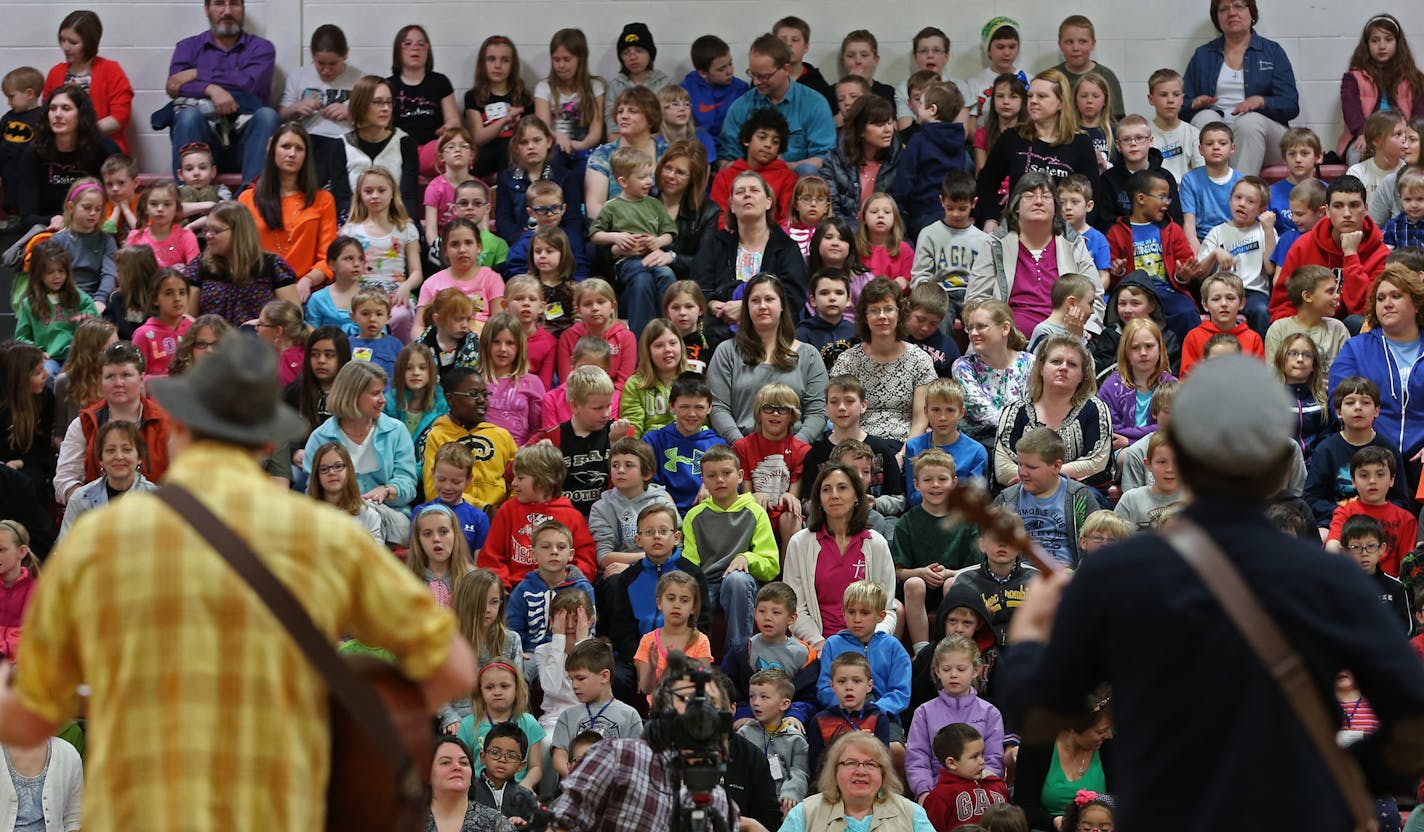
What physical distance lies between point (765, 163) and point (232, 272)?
11.3 ft

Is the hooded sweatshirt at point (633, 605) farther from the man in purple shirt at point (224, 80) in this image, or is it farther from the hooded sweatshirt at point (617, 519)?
the man in purple shirt at point (224, 80)

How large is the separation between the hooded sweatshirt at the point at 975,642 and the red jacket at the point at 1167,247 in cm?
394

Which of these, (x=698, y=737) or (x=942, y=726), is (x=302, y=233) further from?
(x=698, y=737)

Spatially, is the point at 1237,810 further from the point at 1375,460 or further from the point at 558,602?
the point at 1375,460

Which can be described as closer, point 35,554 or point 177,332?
point 35,554

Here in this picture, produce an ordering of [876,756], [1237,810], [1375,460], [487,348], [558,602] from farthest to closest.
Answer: [487,348]
[1375,460]
[558,602]
[876,756]
[1237,810]

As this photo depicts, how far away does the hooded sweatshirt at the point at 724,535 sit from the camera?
9.16 m

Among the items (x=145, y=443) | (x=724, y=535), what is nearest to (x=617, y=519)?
(x=724, y=535)

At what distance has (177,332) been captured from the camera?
35.6 ft

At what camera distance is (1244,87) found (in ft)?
45.3

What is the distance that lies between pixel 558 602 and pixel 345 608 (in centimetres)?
525

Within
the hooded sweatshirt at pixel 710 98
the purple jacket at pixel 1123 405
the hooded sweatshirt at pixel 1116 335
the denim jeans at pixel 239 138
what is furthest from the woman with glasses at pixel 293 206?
the purple jacket at pixel 1123 405

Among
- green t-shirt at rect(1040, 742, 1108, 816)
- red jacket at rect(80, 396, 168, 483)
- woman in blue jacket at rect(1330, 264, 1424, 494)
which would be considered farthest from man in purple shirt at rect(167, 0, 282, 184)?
green t-shirt at rect(1040, 742, 1108, 816)

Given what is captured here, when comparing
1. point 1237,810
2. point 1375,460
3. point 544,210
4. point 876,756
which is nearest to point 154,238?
point 544,210
